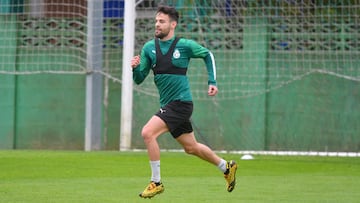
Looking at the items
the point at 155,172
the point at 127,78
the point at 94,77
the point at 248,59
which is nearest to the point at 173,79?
the point at 155,172

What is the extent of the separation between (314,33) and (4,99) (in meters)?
6.58

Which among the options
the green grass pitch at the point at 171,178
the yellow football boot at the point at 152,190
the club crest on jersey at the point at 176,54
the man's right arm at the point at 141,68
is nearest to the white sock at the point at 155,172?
the yellow football boot at the point at 152,190

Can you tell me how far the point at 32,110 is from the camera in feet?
68.1

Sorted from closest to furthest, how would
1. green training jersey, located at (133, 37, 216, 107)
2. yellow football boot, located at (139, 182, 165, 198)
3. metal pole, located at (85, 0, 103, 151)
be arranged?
yellow football boot, located at (139, 182, 165, 198)
green training jersey, located at (133, 37, 216, 107)
metal pole, located at (85, 0, 103, 151)

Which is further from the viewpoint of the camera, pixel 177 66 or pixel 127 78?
pixel 127 78

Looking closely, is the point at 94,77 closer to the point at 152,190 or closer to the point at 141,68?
the point at 141,68

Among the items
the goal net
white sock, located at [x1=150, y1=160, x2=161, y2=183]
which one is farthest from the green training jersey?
the goal net

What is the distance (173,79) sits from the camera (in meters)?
10.8

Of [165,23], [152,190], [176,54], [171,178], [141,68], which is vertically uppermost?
[165,23]

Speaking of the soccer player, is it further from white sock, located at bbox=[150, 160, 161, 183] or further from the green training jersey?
white sock, located at bbox=[150, 160, 161, 183]

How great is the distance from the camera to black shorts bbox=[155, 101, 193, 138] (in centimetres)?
1060

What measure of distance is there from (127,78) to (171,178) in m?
5.65

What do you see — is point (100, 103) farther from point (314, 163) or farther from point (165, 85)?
point (165, 85)

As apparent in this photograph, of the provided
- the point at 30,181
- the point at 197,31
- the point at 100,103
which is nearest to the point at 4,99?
the point at 100,103
